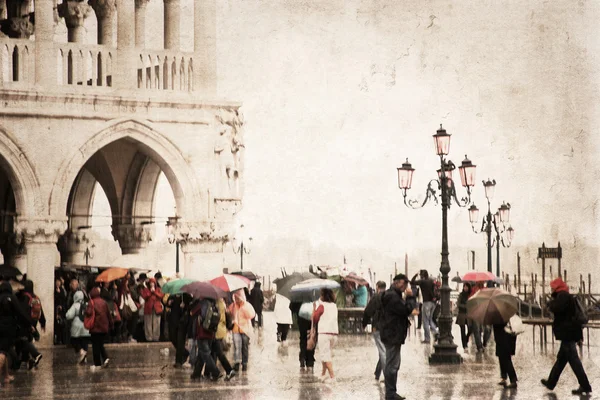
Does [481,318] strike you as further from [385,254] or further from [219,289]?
[385,254]

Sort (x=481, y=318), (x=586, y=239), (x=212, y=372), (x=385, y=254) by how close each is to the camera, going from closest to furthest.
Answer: (x=481, y=318) → (x=212, y=372) → (x=586, y=239) → (x=385, y=254)

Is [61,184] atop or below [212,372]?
atop

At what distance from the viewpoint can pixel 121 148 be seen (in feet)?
98.8

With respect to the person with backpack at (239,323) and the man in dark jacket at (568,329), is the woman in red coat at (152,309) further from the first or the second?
the man in dark jacket at (568,329)

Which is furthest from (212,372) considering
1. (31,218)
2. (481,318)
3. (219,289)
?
(31,218)

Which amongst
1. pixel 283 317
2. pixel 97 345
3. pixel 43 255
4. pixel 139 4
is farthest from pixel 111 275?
pixel 139 4

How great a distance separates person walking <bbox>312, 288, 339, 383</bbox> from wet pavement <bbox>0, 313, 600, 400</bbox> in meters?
0.36

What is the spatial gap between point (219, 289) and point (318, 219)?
27.5m

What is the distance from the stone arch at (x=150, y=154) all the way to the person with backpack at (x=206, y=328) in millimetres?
8096

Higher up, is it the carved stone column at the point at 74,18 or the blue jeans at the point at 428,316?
the carved stone column at the point at 74,18

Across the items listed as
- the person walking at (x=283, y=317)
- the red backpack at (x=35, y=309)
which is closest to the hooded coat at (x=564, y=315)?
the red backpack at (x=35, y=309)

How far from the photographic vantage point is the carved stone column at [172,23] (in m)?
26.6

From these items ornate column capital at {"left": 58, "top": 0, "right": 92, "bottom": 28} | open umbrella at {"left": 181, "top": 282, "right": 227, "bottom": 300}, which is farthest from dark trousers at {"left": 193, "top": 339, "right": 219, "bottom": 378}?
ornate column capital at {"left": 58, "top": 0, "right": 92, "bottom": 28}

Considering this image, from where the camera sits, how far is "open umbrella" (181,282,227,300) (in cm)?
1778
